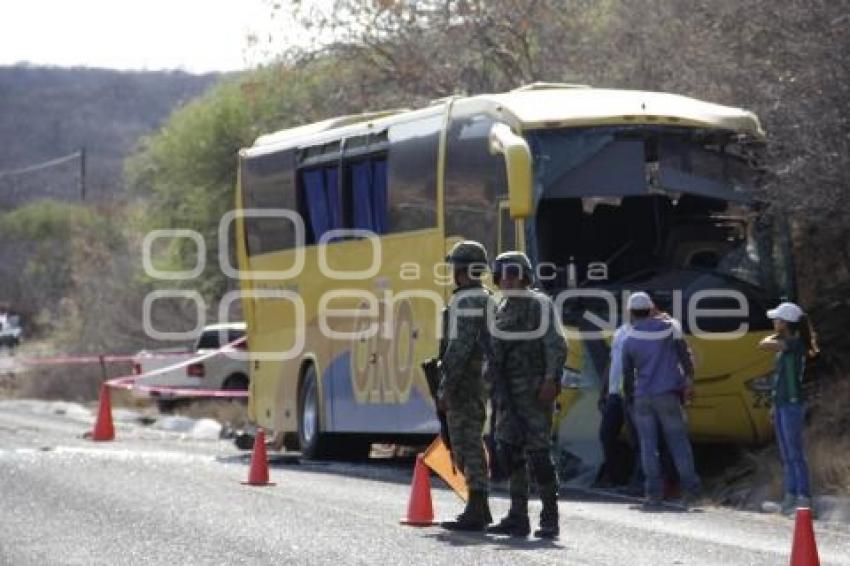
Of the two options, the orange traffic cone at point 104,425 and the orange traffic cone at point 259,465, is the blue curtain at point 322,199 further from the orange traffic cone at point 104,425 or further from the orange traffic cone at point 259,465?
the orange traffic cone at point 104,425

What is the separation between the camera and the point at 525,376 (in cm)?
1299

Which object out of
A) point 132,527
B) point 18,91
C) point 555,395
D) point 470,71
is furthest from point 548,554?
point 18,91

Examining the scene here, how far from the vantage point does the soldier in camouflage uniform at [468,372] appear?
518 inches

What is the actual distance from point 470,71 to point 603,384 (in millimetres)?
14767

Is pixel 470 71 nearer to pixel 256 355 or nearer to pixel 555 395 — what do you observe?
pixel 256 355

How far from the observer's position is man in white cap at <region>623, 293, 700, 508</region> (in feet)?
55.7

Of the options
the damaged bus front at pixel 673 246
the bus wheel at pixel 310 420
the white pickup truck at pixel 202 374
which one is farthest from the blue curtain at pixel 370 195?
the white pickup truck at pixel 202 374

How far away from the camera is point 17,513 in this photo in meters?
15.3

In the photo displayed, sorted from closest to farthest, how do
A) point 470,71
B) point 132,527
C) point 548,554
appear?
1. point 548,554
2. point 132,527
3. point 470,71

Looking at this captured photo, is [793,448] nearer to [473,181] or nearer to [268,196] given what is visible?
[473,181]

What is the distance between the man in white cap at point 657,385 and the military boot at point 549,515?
3.91 metres

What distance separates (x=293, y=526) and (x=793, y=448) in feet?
14.2

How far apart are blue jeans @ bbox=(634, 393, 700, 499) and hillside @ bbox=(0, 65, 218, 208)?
89487mm

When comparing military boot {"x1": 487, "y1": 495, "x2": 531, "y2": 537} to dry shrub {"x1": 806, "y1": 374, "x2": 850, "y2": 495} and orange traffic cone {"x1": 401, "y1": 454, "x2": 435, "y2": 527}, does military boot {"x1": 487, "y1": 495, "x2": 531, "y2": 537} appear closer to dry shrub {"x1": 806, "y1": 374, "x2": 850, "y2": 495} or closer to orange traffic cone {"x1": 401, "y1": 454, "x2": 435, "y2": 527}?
orange traffic cone {"x1": 401, "y1": 454, "x2": 435, "y2": 527}
